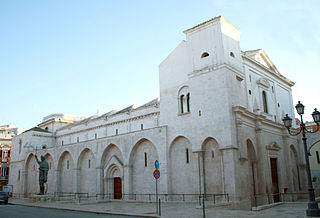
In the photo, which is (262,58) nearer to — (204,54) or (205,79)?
(204,54)

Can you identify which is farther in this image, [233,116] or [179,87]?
[179,87]

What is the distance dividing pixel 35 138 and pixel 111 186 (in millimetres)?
20419

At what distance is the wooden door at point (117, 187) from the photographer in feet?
96.9

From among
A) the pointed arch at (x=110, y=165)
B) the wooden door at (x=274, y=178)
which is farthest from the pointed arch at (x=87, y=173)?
the wooden door at (x=274, y=178)

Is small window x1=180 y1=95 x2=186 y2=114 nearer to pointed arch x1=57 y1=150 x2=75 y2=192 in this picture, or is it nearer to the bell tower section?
the bell tower section

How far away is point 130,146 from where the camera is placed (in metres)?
28.2

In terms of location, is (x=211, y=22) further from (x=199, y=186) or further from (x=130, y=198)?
(x=130, y=198)

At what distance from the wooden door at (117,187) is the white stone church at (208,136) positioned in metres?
0.05

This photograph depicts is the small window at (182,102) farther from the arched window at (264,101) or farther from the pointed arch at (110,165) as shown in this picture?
the arched window at (264,101)

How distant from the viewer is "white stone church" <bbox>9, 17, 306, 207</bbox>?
21.7 m

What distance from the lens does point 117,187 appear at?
29938mm

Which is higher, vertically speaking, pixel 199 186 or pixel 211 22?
pixel 211 22

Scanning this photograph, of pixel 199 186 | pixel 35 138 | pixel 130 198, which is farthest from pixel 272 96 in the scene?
pixel 35 138

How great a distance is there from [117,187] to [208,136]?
12.8 m
